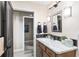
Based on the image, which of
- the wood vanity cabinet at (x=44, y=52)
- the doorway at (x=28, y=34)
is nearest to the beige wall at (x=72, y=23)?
the wood vanity cabinet at (x=44, y=52)

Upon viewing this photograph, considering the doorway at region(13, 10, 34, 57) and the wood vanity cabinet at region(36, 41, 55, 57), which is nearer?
the wood vanity cabinet at region(36, 41, 55, 57)

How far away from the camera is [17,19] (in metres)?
4.83

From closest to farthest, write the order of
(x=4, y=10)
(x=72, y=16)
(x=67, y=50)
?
(x=4, y=10)
(x=67, y=50)
(x=72, y=16)

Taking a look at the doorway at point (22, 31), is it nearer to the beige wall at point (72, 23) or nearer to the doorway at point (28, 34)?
the doorway at point (28, 34)

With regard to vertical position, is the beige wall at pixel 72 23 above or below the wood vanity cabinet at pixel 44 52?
above

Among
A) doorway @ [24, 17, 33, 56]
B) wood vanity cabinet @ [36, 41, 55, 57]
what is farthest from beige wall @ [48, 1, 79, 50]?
doorway @ [24, 17, 33, 56]

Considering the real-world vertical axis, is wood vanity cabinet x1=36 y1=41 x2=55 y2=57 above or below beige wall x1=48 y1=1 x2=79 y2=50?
Answer: below

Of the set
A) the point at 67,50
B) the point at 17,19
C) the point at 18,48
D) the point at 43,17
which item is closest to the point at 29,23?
the point at 17,19

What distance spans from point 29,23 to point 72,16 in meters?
2.87

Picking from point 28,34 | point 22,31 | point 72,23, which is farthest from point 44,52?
point 22,31

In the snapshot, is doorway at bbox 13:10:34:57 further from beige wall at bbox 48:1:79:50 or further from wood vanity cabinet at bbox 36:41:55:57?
beige wall at bbox 48:1:79:50

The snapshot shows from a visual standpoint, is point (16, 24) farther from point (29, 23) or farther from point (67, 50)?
point (67, 50)

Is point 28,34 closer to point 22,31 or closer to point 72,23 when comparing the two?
point 22,31

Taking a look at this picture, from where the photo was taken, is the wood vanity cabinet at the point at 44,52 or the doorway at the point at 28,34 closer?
the wood vanity cabinet at the point at 44,52
